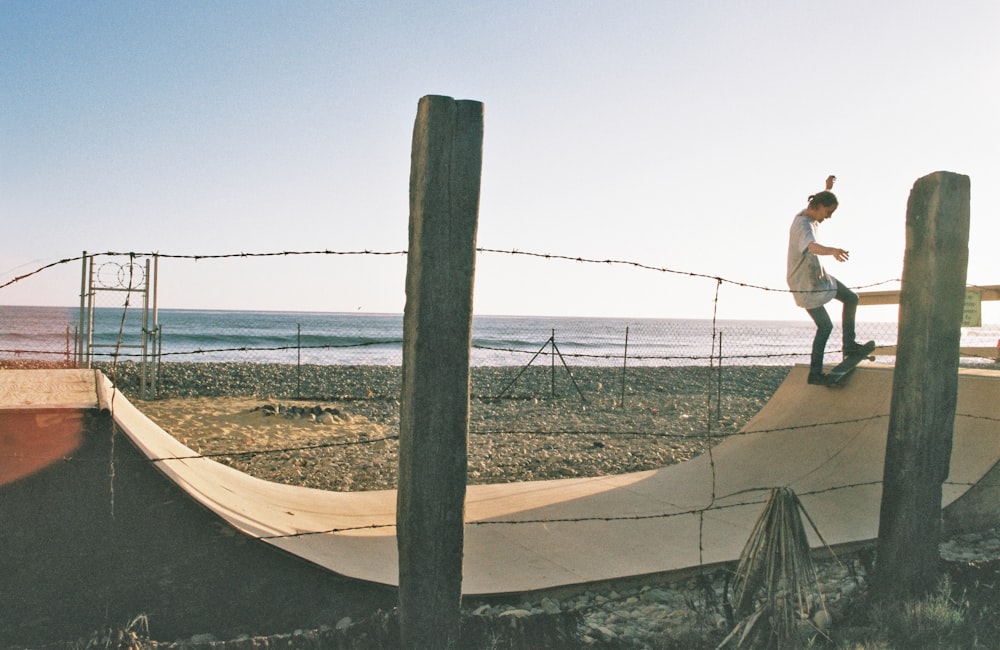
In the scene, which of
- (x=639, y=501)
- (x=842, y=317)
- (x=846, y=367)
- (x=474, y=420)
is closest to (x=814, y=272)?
(x=842, y=317)

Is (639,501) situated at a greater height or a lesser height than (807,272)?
lesser

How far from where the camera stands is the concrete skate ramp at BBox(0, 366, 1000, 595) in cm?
338

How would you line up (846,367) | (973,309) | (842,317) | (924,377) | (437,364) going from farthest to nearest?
(973,309) → (846,367) → (842,317) → (924,377) → (437,364)

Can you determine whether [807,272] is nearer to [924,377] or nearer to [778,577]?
[924,377]

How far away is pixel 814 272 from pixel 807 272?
0.04 meters

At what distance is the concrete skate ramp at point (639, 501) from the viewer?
3.38m

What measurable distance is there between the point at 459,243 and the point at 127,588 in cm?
196

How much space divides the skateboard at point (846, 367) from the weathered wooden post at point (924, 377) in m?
1.53

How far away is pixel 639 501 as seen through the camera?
4.81 metres

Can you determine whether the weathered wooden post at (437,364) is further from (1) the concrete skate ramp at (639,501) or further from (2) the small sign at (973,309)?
(2) the small sign at (973,309)

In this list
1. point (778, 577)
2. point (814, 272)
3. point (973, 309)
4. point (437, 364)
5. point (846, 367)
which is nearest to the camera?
point (437, 364)

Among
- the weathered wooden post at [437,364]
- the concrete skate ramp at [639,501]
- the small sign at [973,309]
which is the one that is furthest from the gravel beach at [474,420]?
the small sign at [973,309]

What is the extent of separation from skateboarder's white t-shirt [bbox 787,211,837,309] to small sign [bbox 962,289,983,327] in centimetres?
155

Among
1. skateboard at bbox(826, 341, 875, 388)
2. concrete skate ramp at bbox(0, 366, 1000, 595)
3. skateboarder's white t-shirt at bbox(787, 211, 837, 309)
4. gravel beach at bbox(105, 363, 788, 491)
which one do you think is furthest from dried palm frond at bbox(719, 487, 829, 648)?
skateboard at bbox(826, 341, 875, 388)
